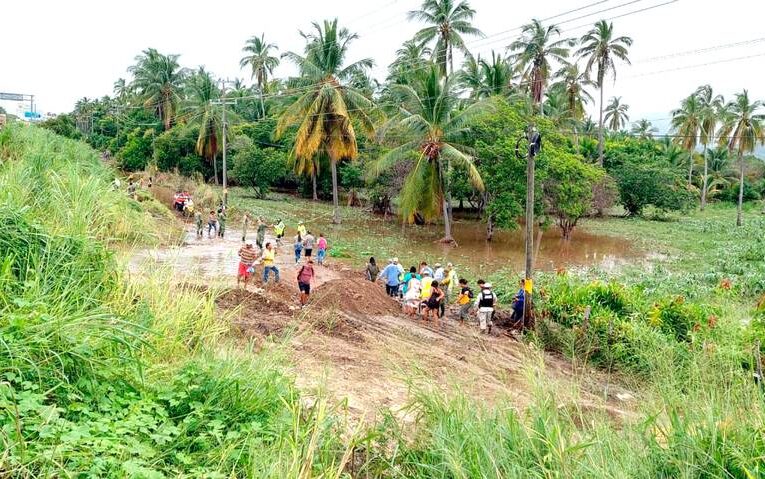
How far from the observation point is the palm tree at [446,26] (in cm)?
3253

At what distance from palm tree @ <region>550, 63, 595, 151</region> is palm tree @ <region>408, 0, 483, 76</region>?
9131mm

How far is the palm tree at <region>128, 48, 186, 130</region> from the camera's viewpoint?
45.5 meters

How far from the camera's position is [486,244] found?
84.1 feet

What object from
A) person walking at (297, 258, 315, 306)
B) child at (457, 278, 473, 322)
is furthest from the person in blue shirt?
person walking at (297, 258, 315, 306)

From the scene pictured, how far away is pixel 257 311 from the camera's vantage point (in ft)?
33.9

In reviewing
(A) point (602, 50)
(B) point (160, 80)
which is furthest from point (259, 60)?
(A) point (602, 50)

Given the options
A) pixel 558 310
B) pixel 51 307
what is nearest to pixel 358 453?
pixel 51 307

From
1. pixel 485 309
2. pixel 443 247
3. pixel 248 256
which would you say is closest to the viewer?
pixel 485 309

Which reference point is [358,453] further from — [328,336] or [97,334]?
[328,336]

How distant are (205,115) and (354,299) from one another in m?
29.1

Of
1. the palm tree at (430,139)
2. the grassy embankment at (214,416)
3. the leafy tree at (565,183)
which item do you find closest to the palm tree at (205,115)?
the palm tree at (430,139)

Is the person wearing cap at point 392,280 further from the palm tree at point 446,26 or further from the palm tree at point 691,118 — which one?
the palm tree at point 691,118

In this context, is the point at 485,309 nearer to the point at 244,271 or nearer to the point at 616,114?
the point at 244,271

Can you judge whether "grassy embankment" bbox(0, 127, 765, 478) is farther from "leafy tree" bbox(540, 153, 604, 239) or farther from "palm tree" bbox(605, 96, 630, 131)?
"palm tree" bbox(605, 96, 630, 131)
